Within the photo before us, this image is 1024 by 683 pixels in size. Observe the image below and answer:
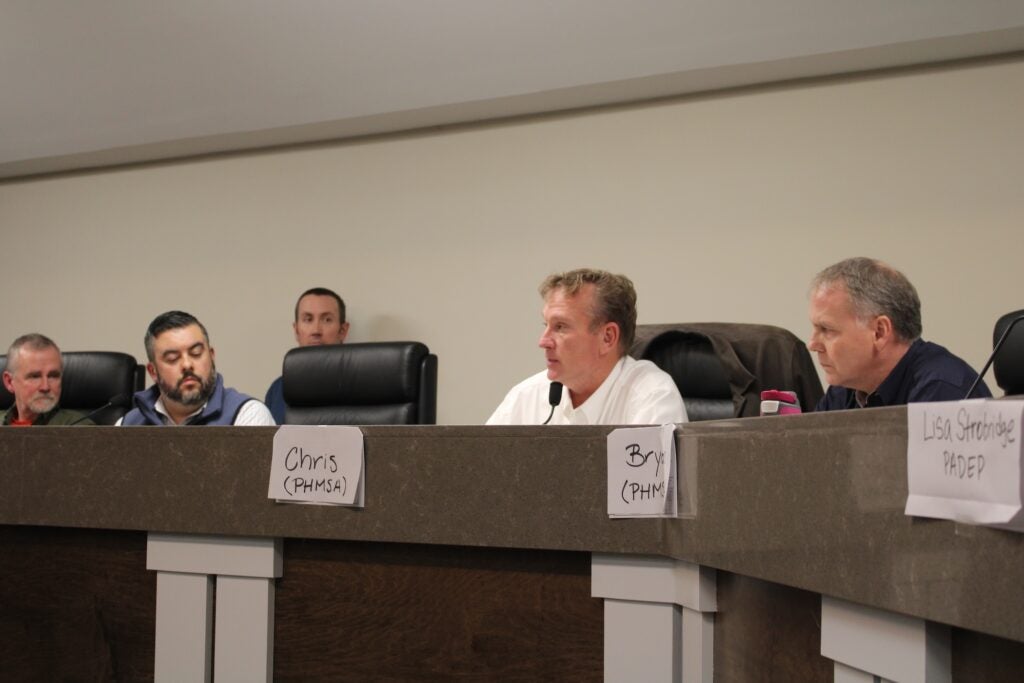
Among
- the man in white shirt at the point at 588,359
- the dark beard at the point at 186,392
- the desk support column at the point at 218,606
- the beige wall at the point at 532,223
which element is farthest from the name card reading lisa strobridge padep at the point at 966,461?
the beige wall at the point at 532,223

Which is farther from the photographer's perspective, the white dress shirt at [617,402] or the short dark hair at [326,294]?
the short dark hair at [326,294]

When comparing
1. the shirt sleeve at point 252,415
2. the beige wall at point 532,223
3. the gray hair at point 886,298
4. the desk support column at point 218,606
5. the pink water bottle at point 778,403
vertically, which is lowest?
the desk support column at point 218,606

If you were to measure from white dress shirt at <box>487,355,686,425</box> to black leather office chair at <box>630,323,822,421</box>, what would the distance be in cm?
14

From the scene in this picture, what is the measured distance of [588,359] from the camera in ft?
7.78

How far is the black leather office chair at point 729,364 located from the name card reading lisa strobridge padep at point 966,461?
161 cm

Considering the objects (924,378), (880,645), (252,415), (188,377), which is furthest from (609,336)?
(880,645)

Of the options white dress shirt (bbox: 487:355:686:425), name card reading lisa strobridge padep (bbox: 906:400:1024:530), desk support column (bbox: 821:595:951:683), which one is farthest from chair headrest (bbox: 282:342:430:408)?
name card reading lisa strobridge padep (bbox: 906:400:1024:530)

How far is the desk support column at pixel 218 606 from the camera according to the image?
1.38m

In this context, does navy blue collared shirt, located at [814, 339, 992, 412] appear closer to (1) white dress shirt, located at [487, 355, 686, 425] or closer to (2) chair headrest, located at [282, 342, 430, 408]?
(1) white dress shirt, located at [487, 355, 686, 425]

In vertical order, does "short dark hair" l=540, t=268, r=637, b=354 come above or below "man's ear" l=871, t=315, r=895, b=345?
above

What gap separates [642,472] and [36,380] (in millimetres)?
2565

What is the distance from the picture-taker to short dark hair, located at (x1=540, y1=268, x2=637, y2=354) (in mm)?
2400

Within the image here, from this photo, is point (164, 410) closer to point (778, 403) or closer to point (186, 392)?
point (186, 392)

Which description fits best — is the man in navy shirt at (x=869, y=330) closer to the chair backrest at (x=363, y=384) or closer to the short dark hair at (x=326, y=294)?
the chair backrest at (x=363, y=384)
